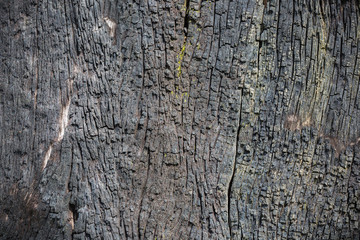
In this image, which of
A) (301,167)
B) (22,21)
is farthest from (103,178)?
(301,167)

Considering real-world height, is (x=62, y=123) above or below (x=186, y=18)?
below

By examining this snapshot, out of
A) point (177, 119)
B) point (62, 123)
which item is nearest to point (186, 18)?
point (177, 119)

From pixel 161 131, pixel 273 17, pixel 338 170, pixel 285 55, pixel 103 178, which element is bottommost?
pixel 103 178

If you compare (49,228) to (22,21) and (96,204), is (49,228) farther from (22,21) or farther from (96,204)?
(22,21)

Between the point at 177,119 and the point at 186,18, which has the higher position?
the point at 186,18

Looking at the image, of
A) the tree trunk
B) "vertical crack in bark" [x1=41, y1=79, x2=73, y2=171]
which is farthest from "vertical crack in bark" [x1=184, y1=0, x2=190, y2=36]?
"vertical crack in bark" [x1=41, y1=79, x2=73, y2=171]

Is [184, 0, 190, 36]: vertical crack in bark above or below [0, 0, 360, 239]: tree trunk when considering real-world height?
above

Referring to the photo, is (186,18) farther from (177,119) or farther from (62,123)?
(62,123)

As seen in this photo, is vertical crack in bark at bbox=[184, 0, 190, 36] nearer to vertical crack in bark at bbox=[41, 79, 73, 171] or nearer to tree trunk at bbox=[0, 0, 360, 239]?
tree trunk at bbox=[0, 0, 360, 239]
